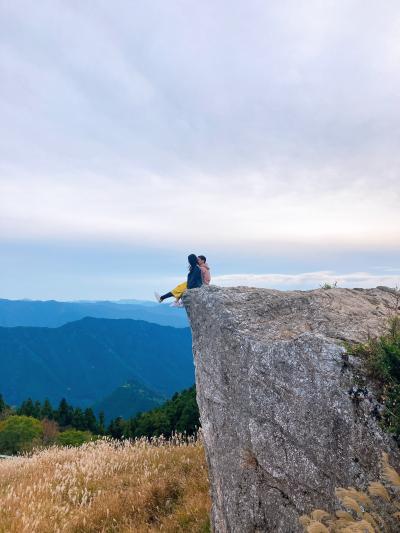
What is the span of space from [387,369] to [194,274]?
10304 millimetres

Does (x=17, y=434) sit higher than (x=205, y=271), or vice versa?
(x=205, y=271)

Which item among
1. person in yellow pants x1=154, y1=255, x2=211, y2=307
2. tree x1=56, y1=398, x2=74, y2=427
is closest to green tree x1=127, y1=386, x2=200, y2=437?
tree x1=56, y1=398, x2=74, y2=427

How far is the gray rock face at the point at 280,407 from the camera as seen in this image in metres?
5.37

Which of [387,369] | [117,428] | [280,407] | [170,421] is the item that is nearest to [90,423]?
[117,428]

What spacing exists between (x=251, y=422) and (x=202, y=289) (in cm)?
292

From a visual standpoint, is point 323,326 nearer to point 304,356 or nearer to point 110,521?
point 304,356

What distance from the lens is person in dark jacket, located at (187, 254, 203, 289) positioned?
49.9ft

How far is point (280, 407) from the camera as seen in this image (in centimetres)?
607

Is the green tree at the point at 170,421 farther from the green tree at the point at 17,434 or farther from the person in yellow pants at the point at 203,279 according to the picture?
the person in yellow pants at the point at 203,279

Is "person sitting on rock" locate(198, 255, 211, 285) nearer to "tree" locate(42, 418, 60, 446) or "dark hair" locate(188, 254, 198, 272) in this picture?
"dark hair" locate(188, 254, 198, 272)

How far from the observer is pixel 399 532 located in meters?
4.46

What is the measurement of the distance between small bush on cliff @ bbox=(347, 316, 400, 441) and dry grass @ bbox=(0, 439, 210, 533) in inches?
156

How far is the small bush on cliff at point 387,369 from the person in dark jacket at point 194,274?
9.56m

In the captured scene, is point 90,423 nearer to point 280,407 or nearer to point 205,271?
point 205,271
